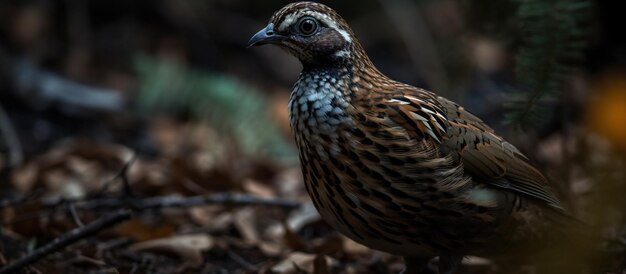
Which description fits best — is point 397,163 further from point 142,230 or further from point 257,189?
point 257,189

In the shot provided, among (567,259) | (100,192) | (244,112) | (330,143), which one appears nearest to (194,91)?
(244,112)

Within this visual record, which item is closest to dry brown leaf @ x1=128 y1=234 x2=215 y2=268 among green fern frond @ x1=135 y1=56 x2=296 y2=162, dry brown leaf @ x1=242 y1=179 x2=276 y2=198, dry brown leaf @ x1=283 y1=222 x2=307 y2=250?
dry brown leaf @ x1=283 y1=222 x2=307 y2=250

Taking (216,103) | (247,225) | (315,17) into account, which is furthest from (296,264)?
(216,103)

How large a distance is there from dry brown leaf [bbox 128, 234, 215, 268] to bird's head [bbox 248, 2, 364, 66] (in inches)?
47.7

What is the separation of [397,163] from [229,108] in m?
3.70

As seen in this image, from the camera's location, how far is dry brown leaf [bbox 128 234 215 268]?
14.7 ft

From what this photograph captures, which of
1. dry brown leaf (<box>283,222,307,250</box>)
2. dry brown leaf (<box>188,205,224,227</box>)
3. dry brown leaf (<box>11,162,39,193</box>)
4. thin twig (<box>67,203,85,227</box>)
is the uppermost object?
Result: dry brown leaf (<box>11,162,39,193</box>)

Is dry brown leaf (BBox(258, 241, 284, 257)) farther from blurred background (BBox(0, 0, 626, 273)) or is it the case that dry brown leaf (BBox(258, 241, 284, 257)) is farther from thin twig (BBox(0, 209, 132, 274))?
thin twig (BBox(0, 209, 132, 274))

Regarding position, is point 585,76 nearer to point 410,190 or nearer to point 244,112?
point 244,112

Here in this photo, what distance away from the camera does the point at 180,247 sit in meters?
4.51

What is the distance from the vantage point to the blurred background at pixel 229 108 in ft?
13.9

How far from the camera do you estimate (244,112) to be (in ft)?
23.6

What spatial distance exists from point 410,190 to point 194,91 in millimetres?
4208

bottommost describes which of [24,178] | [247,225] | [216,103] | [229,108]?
[247,225]
